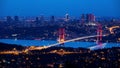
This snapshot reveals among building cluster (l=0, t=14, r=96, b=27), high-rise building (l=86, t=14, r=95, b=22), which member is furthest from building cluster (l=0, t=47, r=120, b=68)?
building cluster (l=0, t=14, r=96, b=27)

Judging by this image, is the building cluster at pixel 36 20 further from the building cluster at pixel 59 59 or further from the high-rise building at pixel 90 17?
the building cluster at pixel 59 59

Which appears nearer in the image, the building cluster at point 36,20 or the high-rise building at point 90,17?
the high-rise building at point 90,17

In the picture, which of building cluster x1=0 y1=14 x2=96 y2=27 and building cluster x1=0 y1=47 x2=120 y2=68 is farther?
building cluster x1=0 y1=14 x2=96 y2=27

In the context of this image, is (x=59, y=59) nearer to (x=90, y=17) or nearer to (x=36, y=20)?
(x=90, y=17)

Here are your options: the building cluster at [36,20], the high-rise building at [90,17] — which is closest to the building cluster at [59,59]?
the high-rise building at [90,17]

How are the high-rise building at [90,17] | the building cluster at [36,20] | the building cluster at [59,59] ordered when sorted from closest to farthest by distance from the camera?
1. the building cluster at [59,59]
2. the high-rise building at [90,17]
3. the building cluster at [36,20]

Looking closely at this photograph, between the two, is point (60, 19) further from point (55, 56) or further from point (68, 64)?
point (68, 64)

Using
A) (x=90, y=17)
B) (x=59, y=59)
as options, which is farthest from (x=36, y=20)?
(x=59, y=59)

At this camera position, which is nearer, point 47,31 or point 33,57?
point 33,57

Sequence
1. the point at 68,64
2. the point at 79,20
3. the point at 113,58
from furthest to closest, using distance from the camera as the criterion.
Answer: the point at 79,20, the point at 113,58, the point at 68,64

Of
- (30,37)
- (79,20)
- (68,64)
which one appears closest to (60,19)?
(79,20)

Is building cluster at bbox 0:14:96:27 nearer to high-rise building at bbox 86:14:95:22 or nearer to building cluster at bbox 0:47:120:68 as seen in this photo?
high-rise building at bbox 86:14:95:22
